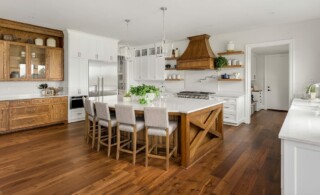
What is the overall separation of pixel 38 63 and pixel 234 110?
5608mm

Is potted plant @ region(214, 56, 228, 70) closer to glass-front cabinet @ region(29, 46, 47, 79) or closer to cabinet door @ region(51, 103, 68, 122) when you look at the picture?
cabinet door @ region(51, 103, 68, 122)

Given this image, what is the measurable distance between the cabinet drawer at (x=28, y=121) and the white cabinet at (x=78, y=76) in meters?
0.99

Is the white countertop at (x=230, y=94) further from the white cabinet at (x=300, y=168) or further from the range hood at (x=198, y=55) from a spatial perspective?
the white cabinet at (x=300, y=168)

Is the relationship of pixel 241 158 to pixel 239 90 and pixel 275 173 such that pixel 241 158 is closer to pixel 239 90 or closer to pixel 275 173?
pixel 275 173

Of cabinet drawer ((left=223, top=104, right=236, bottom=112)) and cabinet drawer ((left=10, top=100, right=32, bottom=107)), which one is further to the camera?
cabinet drawer ((left=223, top=104, right=236, bottom=112))

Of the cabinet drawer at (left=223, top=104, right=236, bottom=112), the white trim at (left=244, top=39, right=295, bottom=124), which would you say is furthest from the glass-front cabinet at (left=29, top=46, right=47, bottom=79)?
the white trim at (left=244, top=39, right=295, bottom=124)

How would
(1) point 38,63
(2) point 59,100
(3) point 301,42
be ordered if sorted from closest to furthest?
(3) point 301,42 → (1) point 38,63 → (2) point 59,100

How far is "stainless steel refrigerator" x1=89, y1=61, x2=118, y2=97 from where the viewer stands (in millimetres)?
6172

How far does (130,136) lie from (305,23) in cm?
495

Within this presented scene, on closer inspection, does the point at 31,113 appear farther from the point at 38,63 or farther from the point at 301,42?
the point at 301,42

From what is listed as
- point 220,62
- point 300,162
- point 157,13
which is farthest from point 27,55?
point 300,162

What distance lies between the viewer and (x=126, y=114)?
2955 mm

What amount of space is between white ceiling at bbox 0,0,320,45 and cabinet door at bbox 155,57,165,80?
181 cm

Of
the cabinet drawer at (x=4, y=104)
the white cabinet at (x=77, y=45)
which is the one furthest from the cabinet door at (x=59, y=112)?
the white cabinet at (x=77, y=45)
